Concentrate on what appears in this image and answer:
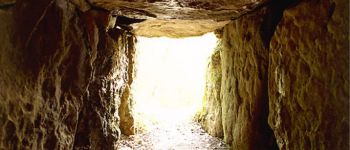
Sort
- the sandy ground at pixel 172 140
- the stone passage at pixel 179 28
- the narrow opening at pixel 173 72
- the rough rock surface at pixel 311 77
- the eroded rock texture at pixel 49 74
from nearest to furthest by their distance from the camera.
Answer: the eroded rock texture at pixel 49 74 → the stone passage at pixel 179 28 → the rough rock surface at pixel 311 77 → the sandy ground at pixel 172 140 → the narrow opening at pixel 173 72

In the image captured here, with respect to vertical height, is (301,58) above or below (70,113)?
above

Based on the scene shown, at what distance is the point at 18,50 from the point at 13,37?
0.36 feet

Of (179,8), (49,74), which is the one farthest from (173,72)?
(49,74)

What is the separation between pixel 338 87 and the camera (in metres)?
2.98

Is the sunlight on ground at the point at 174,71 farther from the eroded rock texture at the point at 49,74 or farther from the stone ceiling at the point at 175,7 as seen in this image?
the eroded rock texture at the point at 49,74

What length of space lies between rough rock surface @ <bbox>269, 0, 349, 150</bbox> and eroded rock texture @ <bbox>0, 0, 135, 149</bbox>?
88.0 inches

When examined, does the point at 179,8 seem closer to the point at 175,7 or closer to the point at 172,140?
the point at 175,7

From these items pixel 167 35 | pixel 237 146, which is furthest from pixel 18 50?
pixel 167 35

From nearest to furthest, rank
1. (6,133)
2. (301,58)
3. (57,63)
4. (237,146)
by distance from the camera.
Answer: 1. (6,133)
2. (57,63)
3. (301,58)
4. (237,146)

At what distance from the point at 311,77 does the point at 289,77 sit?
1.67 feet

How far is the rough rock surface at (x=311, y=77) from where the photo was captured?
2.93 m

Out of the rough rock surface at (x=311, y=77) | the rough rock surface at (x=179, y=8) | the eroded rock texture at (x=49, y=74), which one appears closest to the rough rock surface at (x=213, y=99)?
the rough rock surface at (x=179, y=8)

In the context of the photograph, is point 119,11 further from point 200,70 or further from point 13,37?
point 200,70

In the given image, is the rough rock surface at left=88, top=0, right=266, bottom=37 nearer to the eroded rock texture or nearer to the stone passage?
the stone passage
